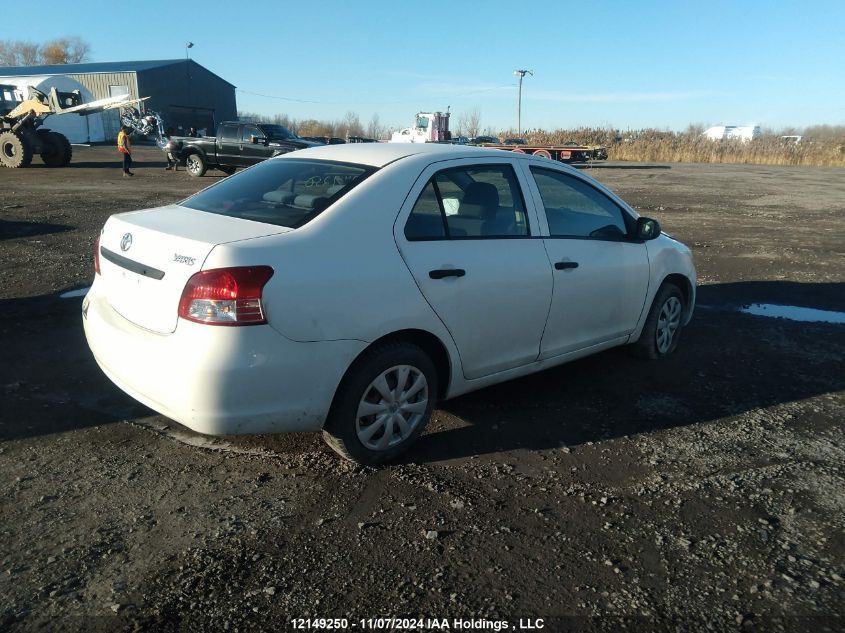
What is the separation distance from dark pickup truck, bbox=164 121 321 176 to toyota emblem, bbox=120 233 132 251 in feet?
64.9

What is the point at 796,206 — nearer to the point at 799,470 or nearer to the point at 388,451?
the point at 799,470

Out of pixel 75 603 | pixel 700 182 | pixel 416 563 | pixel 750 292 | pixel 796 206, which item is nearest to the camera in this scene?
pixel 75 603

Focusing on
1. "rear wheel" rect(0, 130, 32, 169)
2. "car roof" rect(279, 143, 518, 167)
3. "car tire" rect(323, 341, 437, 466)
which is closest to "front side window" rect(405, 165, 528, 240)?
"car roof" rect(279, 143, 518, 167)

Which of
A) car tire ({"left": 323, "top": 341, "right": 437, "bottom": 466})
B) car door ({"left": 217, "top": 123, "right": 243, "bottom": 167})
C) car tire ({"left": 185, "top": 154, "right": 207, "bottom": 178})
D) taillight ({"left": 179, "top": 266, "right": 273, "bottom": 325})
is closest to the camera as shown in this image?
taillight ({"left": 179, "top": 266, "right": 273, "bottom": 325})

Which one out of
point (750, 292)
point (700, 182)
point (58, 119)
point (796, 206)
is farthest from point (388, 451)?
point (58, 119)

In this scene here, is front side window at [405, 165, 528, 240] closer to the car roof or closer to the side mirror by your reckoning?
the car roof

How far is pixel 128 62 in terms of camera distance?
63.9 meters

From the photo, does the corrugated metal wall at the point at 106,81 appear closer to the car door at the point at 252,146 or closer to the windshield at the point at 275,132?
the windshield at the point at 275,132

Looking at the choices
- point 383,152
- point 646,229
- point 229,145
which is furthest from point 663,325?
point 229,145

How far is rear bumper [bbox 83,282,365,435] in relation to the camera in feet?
9.73

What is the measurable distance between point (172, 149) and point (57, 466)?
2344 centimetres

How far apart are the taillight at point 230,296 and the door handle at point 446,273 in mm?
934

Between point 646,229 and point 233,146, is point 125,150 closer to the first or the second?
point 233,146

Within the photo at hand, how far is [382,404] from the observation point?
3510 millimetres
